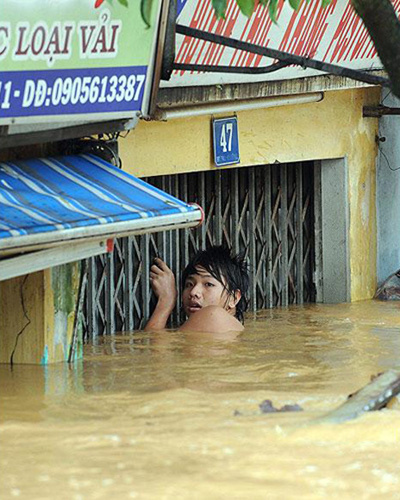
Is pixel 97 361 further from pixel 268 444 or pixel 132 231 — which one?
pixel 268 444

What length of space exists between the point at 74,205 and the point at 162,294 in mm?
2841

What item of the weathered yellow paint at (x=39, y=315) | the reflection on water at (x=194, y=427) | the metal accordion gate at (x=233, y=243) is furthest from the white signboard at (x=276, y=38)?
the reflection on water at (x=194, y=427)

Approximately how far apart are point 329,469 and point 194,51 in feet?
12.3

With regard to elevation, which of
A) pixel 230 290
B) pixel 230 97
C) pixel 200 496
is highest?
pixel 230 97

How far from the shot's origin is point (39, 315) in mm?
7797

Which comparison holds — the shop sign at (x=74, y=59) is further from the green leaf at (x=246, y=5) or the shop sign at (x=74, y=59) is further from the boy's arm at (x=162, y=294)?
the boy's arm at (x=162, y=294)

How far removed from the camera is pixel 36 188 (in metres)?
7.18

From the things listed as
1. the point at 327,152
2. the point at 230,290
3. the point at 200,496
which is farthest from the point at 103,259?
the point at 200,496

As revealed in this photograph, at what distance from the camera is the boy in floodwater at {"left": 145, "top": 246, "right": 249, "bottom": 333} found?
31.4ft

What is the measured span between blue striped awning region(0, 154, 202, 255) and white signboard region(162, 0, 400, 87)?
1.00 metres

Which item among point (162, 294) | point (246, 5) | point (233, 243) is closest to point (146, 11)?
point (246, 5)

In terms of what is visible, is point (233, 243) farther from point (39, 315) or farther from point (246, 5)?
point (246, 5)

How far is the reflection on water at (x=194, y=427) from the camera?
5070mm

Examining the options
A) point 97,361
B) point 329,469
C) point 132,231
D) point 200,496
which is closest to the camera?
point 200,496
